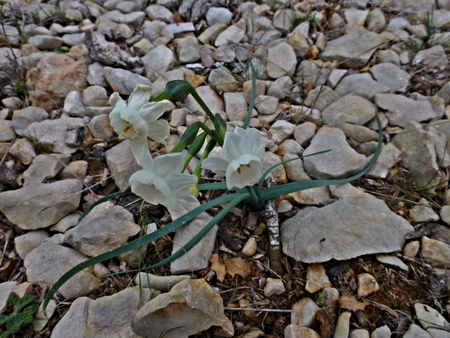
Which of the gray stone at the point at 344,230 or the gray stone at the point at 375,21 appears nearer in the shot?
the gray stone at the point at 344,230

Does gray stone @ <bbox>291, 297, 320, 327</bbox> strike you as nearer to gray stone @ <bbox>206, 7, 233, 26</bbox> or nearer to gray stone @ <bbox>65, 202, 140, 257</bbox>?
gray stone @ <bbox>65, 202, 140, 257</bbox>

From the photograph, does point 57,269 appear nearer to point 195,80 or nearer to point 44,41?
point 195,80

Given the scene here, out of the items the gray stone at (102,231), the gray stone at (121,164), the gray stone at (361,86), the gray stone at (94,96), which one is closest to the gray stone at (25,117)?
the gray stone at (94,96)

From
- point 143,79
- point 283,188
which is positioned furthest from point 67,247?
point 143,79

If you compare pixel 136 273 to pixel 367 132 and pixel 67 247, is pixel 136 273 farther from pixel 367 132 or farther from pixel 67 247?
pixel 367 132

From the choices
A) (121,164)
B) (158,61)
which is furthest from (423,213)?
(158,61)

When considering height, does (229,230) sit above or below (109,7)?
below

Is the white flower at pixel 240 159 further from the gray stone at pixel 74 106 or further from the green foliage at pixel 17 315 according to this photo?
the gray stone at pixel 74 106
